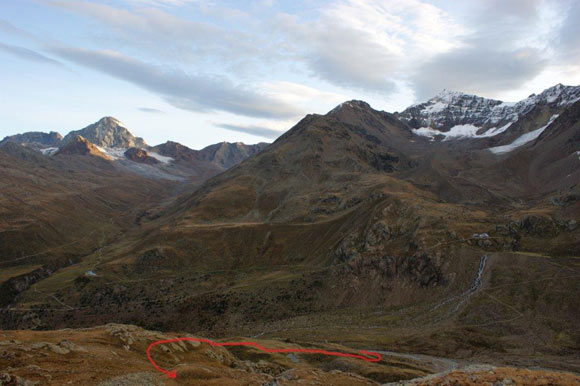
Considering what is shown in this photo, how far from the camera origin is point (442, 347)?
A: 93.9 metres

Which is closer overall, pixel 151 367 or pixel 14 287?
pixel 151 367

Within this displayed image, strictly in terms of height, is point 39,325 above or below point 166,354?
below

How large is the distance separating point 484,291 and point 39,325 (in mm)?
158339

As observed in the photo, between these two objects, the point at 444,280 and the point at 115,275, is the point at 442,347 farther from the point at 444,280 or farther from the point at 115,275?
the point at 115,275

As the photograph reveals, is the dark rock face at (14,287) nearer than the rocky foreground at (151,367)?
No

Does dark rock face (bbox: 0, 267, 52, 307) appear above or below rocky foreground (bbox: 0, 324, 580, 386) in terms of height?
below

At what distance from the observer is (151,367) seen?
4853 centimetres

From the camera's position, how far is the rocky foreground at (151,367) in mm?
37062

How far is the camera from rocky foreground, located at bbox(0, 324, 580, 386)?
3706 cm

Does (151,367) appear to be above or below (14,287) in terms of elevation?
above

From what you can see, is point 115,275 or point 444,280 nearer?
point 444,280

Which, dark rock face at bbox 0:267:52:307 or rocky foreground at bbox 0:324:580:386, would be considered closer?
rocky foreground at bbox 0:324:580:386

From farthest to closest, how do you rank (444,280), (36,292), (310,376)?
(36,292) < (444,280) < (310,376)

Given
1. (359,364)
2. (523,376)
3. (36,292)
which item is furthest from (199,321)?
(523,376)
